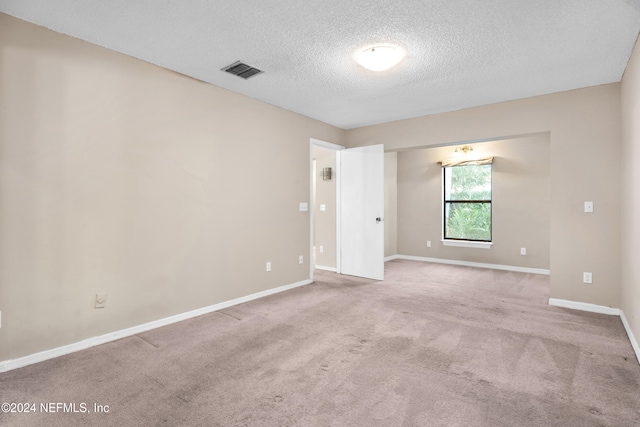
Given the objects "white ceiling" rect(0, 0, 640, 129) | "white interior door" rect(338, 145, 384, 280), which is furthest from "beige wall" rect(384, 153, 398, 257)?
"white ceiling" rect(0, 0, 640, 129)

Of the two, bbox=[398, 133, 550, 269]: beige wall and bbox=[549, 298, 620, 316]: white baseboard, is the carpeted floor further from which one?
bbox=[398, 133, 550, 269]: beige wall

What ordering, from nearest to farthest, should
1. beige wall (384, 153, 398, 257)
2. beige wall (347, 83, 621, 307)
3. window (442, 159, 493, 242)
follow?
beige wall (347, 83, 621, 307) < window (442, 159, 493, 242) < beige wall (384, 153, 398, 257)

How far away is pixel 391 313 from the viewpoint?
355 centimetres

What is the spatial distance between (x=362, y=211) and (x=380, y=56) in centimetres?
284

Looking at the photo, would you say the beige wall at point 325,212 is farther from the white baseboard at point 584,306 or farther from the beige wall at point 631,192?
the beige wall at point 631,192

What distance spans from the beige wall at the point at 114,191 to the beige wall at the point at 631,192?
144 inches

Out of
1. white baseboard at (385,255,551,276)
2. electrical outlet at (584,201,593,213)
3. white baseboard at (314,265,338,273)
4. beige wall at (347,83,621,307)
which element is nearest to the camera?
beige wall at (347,83,621,307)

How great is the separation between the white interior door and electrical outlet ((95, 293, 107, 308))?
3572 mm

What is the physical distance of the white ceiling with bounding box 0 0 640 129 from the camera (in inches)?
86.9

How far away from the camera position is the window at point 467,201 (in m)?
6.30

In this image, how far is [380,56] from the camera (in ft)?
9.16

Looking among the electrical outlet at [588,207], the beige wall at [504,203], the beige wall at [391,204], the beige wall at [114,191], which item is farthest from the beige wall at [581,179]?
the beige wall at [114,191]

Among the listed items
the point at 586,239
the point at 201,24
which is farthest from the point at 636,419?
the point at 201,24

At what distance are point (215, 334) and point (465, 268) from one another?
16.1ft
